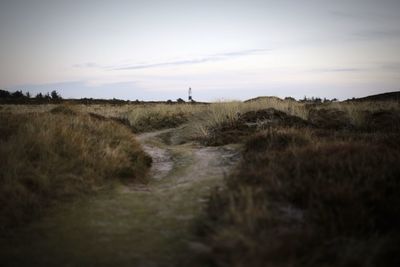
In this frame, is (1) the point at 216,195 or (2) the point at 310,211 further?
(1) the point at 216,195

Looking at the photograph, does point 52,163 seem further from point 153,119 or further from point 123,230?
point 153,119

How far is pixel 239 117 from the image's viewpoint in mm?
14875

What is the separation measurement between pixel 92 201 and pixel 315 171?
13.5ft

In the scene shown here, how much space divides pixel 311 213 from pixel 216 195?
1.47 meters

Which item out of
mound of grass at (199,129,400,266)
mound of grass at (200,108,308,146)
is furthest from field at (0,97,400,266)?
mound of grass at (200,108,308,146)

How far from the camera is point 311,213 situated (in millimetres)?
4410

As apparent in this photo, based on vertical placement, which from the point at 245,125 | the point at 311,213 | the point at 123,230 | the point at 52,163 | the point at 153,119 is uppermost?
the point at 153,119

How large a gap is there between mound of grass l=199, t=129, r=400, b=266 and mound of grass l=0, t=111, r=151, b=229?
3.02 meters

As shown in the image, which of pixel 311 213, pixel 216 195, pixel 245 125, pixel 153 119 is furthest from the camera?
pixel 153 119

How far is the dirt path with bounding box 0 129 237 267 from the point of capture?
4203mm

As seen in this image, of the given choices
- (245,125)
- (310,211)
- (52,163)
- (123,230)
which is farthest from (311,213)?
(245,125)

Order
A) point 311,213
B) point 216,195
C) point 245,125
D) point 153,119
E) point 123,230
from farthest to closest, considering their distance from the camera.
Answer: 1. point 153,119
2. point 245,125
3. point 216,195
4. point 123,230
5. point 311,213

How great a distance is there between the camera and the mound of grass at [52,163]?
18.8 feet

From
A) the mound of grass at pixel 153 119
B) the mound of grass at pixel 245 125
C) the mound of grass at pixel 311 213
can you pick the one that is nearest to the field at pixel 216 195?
the mound of grass at pixel 311 213
